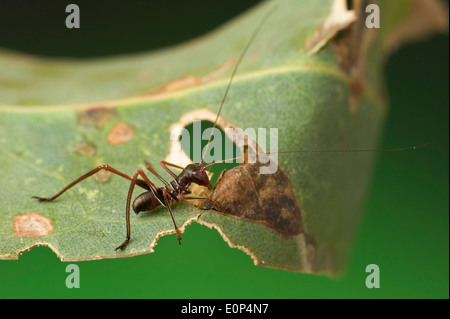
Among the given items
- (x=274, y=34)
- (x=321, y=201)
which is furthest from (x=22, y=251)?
(x=274, y=34)

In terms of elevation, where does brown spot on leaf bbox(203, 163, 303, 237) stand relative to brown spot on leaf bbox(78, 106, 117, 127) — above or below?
below

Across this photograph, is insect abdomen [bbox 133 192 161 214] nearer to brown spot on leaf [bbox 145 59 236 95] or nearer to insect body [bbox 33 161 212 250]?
insect body [bbox 33 161 212 250]

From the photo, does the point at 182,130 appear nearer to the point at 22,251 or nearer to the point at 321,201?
the point at 321,201

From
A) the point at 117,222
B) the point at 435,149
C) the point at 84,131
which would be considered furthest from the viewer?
the point at 435,149

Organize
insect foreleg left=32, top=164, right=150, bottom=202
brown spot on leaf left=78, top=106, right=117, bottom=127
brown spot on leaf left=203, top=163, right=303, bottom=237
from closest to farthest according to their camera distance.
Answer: brown spot on leaf left=203, top=163, right=303, bottom=237 → insect foreleg left=32, top=164, right=150, bottom=202 → brown spot on leaf left=78, top=106, right=117, bottom=127

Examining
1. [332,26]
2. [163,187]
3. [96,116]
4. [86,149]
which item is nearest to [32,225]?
[86,149]

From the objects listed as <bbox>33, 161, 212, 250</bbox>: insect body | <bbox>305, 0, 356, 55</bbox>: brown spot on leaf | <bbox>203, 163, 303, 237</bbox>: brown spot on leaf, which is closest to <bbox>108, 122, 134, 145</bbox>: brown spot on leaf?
<bbox>33, 161, 212, 250</bbox>: insect body

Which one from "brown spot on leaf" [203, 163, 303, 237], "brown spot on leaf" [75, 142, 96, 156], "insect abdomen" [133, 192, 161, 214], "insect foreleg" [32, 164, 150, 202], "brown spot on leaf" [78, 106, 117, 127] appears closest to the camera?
"brown spot on leaf" [203, 163, 303, 237]
